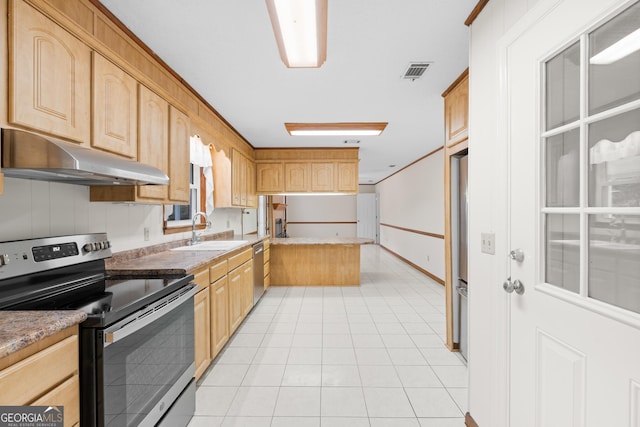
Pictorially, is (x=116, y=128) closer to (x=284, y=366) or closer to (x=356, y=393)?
(x=284, y=366)

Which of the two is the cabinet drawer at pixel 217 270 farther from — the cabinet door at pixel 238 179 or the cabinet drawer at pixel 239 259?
the cabinet door at pixel 238 179

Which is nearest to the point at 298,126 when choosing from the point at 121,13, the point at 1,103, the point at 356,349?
the point at 121,13

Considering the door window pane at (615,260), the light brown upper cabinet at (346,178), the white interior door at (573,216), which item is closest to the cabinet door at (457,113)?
the white interior door at (573,216)

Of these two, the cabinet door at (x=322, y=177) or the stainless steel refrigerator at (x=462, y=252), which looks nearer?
the stainless steel refrigerator at (x=462, y=252)

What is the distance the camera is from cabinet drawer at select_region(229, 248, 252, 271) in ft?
9.82

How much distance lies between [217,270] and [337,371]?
132 cm

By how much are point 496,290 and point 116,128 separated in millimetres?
2383

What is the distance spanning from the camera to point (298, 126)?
4113 mm

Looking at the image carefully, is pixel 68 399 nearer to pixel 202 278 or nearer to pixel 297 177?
pixel 202 278

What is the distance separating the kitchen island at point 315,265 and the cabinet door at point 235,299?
1.98 m

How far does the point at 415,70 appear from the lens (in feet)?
8.26

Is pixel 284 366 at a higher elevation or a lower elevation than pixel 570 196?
lower

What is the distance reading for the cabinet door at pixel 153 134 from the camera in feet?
6.86

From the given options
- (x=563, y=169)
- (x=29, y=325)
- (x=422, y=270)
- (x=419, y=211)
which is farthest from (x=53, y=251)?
(x=419, y=211)
